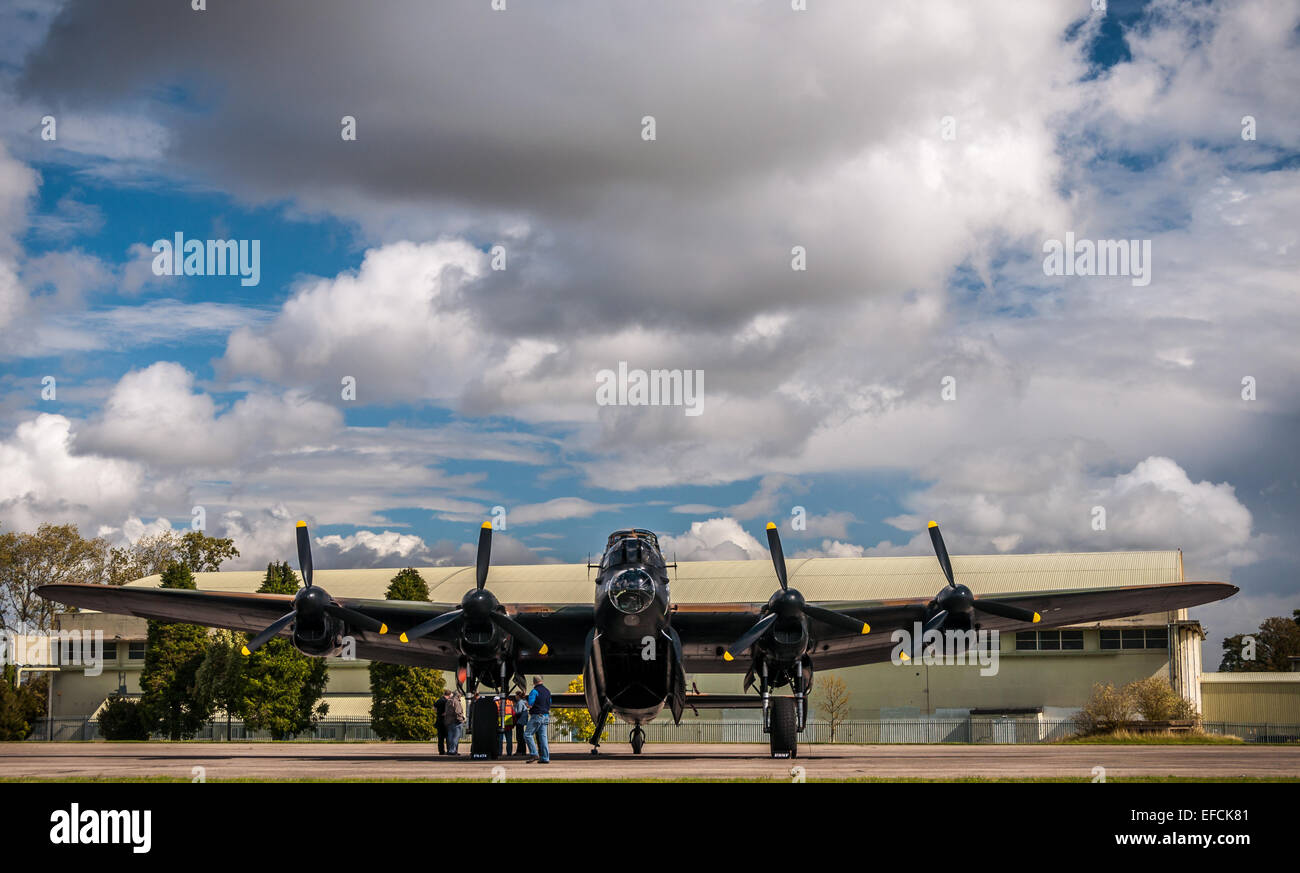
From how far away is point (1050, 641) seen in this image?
58875 mm

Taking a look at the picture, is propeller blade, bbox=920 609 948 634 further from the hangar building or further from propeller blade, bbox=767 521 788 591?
the hangar building

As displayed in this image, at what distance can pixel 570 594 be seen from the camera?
71.1m

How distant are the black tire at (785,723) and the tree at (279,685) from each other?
34.3 meters

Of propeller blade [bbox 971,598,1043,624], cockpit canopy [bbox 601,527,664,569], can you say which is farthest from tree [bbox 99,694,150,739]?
propeller blade [bbox 971,598,1043,624]

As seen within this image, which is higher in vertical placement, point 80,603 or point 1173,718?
point 80,603

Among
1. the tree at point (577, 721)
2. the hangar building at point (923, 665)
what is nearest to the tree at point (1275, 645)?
the hangar building at point (923, 665)

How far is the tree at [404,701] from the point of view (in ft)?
173

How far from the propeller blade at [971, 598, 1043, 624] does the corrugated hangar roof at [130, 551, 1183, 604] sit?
33528 mm

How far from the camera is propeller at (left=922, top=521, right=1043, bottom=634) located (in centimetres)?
2825

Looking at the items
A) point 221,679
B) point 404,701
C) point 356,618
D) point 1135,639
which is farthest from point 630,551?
point 1135,639

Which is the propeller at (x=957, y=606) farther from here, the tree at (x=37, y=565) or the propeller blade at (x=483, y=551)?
the tree at (x=37, y=565)
